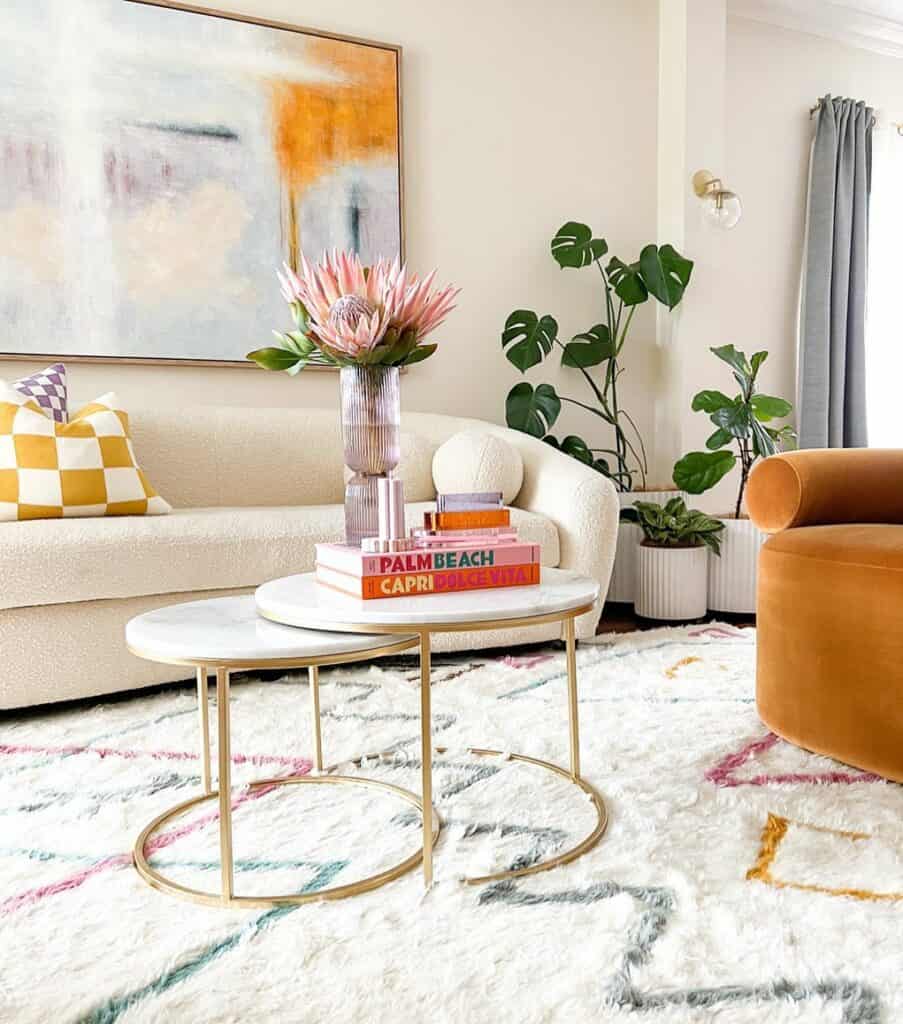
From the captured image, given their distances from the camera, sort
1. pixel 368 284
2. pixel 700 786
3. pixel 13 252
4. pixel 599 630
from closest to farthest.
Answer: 1. pixel 368 284
2. pixel 700 786
3. pixel 13 252
4. pixel 599 630

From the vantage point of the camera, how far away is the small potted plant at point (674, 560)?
10.4ft

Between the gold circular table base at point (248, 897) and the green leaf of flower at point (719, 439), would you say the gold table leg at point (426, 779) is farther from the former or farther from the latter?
the green leaf of flower at point (719, 439)

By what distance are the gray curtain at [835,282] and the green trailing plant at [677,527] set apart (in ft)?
4.84

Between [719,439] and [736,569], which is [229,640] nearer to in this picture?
[736,569]

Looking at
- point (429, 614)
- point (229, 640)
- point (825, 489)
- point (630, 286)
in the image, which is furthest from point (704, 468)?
point (229, 640)

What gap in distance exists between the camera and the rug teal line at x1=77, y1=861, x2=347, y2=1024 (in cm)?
98

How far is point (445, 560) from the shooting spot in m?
1.41

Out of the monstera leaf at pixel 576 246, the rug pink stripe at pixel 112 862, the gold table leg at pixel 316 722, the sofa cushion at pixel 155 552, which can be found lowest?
the rug pink stripe at pixel 112 862

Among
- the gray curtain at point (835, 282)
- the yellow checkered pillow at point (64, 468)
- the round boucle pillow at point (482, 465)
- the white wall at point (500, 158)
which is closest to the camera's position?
the yellow checkered pillow at point (64, 468)

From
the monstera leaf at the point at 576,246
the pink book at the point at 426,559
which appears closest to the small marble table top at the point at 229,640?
the pink book at the point at 426,559

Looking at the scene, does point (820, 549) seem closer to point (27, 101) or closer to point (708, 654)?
point (708, 654)

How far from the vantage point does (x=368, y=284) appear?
1486 mm

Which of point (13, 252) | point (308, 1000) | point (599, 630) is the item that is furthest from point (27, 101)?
point (308, 1000)

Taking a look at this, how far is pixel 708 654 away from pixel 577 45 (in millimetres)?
2591
